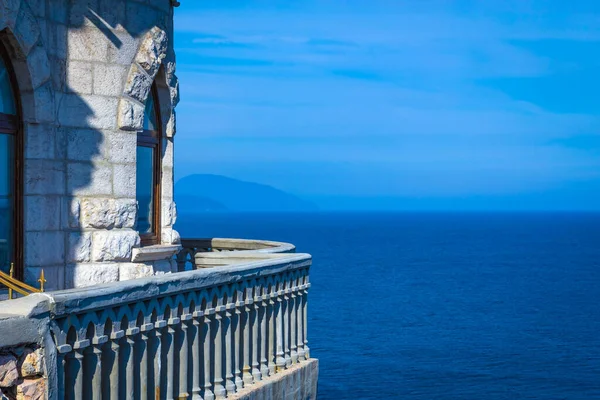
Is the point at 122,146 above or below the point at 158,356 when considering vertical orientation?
above

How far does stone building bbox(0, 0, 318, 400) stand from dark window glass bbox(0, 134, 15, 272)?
0.04ft

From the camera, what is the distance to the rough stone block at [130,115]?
10.1m

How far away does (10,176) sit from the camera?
952 cm

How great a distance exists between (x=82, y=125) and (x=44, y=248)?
131cm

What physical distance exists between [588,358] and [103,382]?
118ft

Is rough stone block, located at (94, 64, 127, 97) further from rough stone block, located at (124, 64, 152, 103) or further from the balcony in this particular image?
the balcony

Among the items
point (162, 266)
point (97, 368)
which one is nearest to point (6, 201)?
point (162, 266)

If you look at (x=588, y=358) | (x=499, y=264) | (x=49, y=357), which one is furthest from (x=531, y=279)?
(x=49, y=357)

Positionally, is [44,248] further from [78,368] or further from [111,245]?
[78,368]

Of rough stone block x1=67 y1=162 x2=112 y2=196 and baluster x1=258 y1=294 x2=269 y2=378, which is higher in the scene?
rough stone block x1=67 y1=162 x2=112 y2=196

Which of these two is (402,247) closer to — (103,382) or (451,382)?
(451,382)

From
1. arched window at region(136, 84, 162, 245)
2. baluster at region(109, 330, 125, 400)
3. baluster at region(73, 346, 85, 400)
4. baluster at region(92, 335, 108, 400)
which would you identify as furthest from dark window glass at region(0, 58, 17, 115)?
→ baluster at region(73, 346, 85, 400)

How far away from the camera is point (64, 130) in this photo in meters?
9.76

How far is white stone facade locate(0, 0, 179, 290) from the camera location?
9477 millimetres
